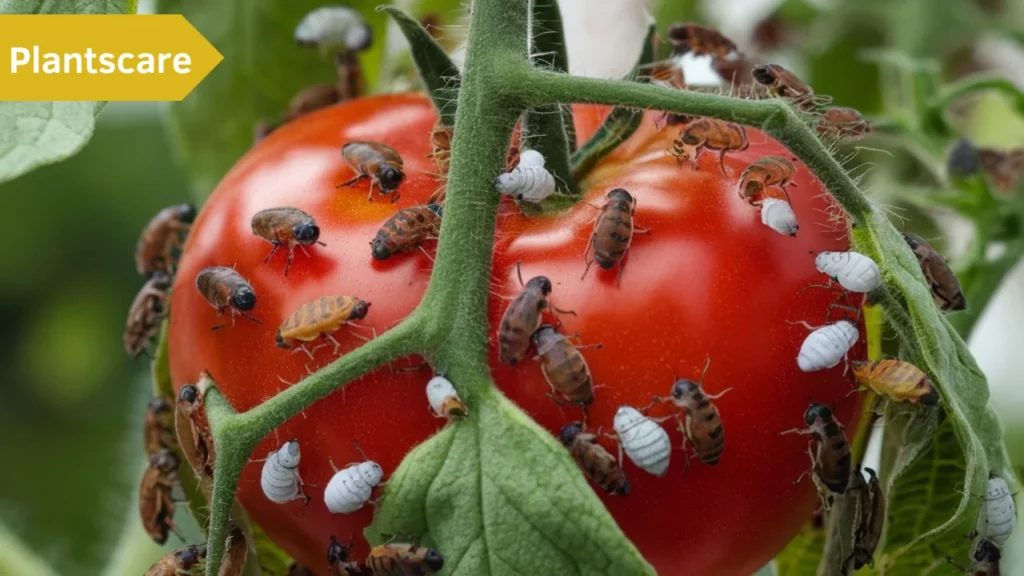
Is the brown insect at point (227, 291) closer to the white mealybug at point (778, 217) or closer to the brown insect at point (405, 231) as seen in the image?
the brown insect at point (405, 231)

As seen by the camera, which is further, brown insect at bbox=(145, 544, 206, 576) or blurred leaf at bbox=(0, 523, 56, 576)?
blurred leaf at bbox=(0, 523, 56, 576)

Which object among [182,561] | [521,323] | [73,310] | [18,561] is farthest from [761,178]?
[73,310]

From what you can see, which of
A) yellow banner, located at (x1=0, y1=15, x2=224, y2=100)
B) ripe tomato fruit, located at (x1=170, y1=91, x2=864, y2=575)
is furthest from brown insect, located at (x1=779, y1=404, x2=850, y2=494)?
yellow banner, located at (x1=0, y1=15, x2=224, y2=100)

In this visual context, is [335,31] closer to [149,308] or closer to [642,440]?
[149,308]

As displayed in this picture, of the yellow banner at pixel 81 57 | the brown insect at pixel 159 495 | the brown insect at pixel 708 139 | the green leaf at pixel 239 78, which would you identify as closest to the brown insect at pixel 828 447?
the brown insect at pixel 708 139

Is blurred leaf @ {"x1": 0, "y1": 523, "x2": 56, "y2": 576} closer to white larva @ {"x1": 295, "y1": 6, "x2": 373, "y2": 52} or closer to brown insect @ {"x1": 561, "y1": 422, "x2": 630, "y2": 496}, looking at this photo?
white larva @ {"x1": 295, "y1": 6, "x2": 373, "y2": 52}
